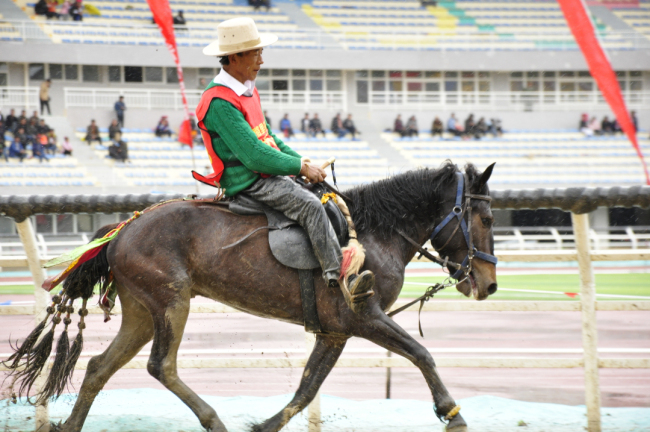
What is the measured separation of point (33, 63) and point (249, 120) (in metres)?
30.0

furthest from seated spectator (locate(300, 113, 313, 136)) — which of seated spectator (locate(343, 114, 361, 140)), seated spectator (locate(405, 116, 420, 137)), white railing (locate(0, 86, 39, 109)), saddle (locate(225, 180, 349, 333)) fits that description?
saddle (locate(225, 180, 349, 333))

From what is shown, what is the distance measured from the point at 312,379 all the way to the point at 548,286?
12.5 meters

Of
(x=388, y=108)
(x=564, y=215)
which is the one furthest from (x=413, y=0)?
(x=564, y=215)

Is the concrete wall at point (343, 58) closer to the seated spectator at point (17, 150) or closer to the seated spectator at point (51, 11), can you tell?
the seated spectator at point (51, 11)

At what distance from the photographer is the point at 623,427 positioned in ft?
14.0

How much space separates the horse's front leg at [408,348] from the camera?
3699 millimetres

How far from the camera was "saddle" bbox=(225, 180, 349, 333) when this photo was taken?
3.78 m

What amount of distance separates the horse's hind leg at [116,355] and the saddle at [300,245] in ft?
2.68

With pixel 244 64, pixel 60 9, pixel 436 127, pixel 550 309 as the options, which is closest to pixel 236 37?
pixel 244 64

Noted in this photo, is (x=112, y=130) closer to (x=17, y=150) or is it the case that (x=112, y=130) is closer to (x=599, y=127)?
(x=17, y=150)

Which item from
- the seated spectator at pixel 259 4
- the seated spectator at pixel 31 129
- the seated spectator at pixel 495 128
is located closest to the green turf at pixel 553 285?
the seated spectator at pixel 495 128

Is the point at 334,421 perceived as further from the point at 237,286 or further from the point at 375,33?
the point at 375,33

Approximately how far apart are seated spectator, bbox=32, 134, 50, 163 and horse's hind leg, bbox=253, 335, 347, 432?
2363 cm

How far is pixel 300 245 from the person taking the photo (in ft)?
12.4
